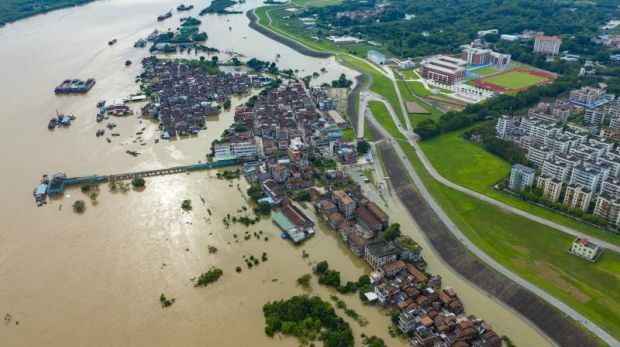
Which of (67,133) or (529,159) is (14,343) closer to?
(67,133)

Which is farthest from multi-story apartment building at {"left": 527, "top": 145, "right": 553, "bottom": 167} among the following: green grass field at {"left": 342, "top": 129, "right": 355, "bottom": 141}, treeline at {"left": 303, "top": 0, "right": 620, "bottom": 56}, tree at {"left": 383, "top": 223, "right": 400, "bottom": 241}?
treeline at {"left": 303, "top": 0, "right": 620, "bottom": 56}

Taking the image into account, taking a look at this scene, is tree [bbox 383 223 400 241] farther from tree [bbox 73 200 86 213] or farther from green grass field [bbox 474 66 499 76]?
green grass field [bbox 474 66 499 76]

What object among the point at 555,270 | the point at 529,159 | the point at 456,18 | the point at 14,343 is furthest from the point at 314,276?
the point at 456,18

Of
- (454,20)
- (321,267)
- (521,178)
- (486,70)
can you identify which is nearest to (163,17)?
(454,20)

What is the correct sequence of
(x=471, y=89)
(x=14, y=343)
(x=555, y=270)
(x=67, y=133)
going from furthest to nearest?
A: (x=471, y=89) < (x=67, y=133) < (x=555, y=270) < (x=14, y=343)

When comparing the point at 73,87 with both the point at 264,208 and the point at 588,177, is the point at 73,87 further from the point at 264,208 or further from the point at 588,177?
the point at 588,177

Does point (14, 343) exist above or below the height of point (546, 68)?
above
